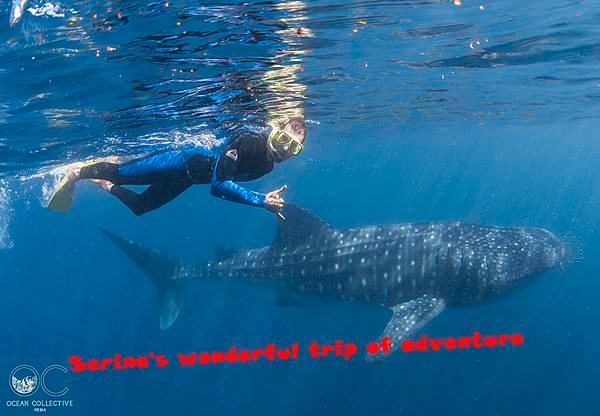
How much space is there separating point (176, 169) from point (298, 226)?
3.20m

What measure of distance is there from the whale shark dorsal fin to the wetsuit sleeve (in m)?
2.74

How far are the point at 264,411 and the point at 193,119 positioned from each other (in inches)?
437

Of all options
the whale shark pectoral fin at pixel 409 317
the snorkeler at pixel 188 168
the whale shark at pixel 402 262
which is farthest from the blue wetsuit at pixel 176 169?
the whale shark pectoral fin at pixel 409 317

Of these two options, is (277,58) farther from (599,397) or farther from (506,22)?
(599,397)

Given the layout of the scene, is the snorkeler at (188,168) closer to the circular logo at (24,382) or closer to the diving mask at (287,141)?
the diving mask at (287,141)

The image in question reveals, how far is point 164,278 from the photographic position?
43.4 feet

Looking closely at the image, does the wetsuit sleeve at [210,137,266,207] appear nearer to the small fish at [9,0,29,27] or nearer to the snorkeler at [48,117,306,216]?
the snorkeler at [48,117,306,216]

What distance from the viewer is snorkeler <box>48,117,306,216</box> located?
8.19 metres

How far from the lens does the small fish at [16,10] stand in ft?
22.0

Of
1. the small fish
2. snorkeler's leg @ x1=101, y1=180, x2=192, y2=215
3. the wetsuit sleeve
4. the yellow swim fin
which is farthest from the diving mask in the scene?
the yellow swim fin

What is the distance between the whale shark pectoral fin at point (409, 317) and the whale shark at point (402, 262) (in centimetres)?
2

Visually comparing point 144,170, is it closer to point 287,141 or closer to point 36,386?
point 287,141

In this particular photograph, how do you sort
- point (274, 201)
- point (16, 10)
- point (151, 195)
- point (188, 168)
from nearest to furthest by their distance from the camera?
1. point (16, 10)
2. point (274, 201)
3. point (188, 168)
4. point (151, 195)

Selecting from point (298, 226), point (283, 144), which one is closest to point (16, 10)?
point (283, 144)
